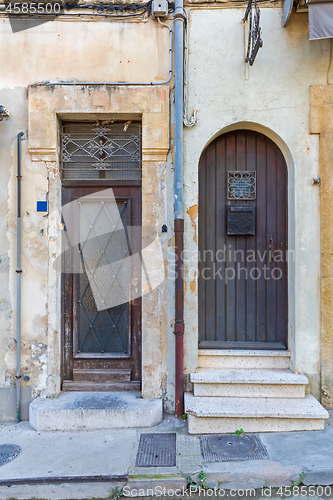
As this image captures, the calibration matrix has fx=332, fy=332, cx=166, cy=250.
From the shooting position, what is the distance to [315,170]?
3.94 m

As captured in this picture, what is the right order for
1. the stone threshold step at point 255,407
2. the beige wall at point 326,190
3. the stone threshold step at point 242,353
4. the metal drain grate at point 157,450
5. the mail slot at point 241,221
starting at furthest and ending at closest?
the mail slot at point 241,221 → the stone threshold step at point 242,353 → the beige wall at point 326,190 → the stone threshold step at point 255,407 → the metal drain grate at point 157,450

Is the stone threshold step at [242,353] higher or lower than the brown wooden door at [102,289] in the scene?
lower

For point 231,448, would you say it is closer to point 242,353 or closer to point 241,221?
point 242,353

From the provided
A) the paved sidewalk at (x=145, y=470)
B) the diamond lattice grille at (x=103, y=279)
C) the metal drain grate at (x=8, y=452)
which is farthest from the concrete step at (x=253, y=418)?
the metal drain grate at (x=8, y=452)

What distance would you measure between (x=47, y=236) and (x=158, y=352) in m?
1.93

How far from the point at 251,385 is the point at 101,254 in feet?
7.80

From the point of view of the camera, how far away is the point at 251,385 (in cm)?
376

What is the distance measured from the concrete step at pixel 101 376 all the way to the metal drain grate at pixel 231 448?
3.94ft

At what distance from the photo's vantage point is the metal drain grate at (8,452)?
10.4 feet

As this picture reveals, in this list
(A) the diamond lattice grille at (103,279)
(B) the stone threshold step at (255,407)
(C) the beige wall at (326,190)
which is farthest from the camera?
(A) the diamond lattice grille at (103,279)

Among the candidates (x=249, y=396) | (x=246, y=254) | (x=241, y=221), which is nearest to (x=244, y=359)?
(x=249, y=396)

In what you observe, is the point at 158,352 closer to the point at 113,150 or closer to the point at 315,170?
the point at 113,150

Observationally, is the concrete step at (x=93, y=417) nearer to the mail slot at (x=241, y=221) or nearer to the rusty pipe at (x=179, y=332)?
the rusty pipe at (x=179, y=332)

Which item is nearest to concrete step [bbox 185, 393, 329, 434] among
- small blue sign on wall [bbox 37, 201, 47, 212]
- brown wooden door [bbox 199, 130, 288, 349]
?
brown wooden door [bbox 199, 130, 288, 349]
